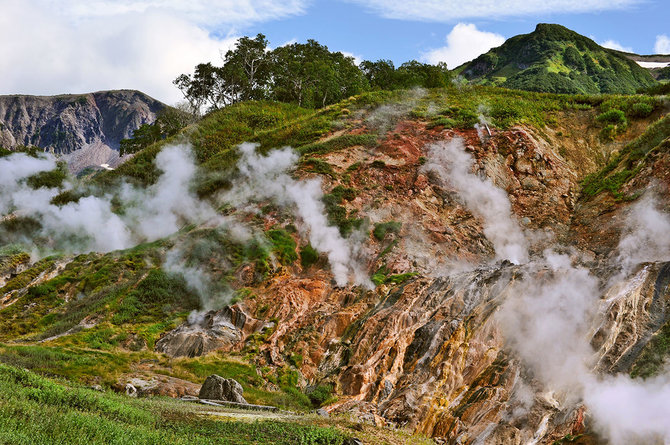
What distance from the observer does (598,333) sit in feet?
47.2

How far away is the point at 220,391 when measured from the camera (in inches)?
554

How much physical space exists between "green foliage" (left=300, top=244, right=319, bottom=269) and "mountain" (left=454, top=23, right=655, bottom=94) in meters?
53.7

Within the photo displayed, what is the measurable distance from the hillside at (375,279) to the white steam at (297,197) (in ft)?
0.38

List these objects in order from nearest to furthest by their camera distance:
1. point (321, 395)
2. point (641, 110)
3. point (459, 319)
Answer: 1. point (321, 395)
2. point (459, 319)
3. point (641, 110)

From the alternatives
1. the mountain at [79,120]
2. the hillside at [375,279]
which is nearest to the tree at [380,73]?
the hillside at [375,279]

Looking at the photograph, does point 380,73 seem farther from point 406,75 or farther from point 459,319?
point 459,319

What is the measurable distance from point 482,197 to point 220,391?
18.1 m

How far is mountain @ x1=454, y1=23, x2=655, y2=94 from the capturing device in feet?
235

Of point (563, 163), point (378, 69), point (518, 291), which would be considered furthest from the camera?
point (378, 69)

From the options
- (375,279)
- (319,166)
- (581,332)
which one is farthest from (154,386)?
(319,166)

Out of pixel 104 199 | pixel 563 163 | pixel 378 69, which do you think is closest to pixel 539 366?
pixel 563 163

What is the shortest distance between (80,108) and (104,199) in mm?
114918

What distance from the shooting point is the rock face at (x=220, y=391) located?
46.2 ft

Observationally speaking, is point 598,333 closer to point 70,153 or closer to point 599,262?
point 599,262
